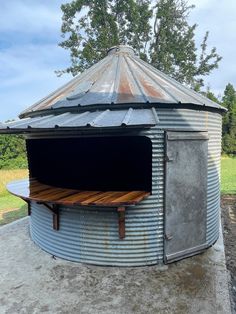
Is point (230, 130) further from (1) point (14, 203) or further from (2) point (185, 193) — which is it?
(2) point (185, 193)

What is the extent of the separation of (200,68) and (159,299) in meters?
22.8

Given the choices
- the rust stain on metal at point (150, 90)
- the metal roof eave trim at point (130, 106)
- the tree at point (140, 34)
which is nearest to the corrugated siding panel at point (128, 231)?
the metal roof eave trim at point (130, 106)

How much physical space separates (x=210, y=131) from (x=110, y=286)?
121 inches

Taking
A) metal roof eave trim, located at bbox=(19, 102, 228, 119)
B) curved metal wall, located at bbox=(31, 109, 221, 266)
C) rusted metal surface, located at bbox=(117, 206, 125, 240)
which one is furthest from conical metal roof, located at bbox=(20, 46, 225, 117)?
rusted metal surface, located at bbox=(117, 206, 125, 240)

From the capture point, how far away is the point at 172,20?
23.4m

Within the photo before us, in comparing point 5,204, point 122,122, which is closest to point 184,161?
point 122,122

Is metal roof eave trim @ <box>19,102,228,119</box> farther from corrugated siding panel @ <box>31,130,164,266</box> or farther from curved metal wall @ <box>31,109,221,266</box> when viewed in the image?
corrugated siding panel @ <box>31,130,164,266</box>

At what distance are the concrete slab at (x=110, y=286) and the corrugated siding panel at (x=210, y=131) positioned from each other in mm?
634

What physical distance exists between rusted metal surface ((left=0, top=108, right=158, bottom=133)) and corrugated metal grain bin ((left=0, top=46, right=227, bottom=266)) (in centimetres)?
3

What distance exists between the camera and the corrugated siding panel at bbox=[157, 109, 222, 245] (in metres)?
4.72

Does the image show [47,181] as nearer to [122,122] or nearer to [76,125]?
[76,125]

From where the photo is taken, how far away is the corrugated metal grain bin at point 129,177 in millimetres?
4641

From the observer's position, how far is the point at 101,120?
396 centimetres

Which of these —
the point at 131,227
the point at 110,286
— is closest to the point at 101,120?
the point at 131,227
